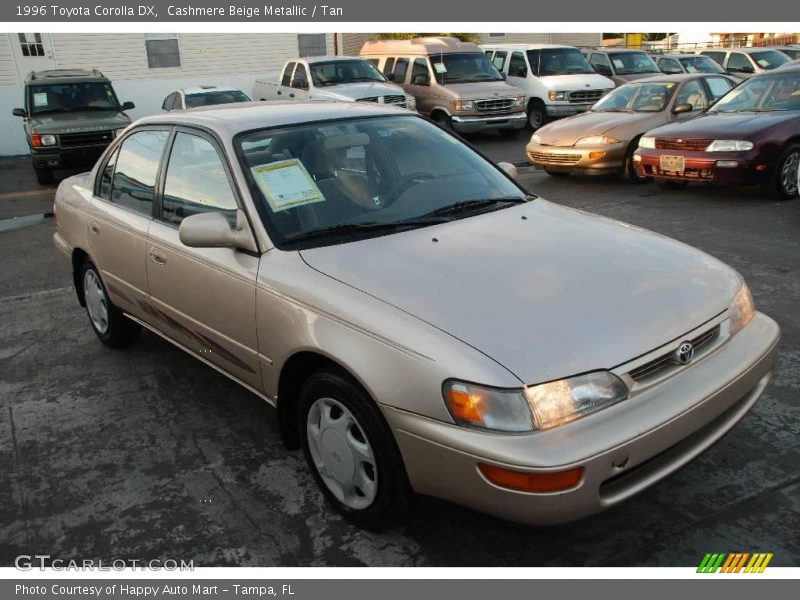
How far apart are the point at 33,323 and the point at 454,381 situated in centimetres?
449

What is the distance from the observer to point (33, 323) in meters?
5.60

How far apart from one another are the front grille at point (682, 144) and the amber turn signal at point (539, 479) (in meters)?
7.40

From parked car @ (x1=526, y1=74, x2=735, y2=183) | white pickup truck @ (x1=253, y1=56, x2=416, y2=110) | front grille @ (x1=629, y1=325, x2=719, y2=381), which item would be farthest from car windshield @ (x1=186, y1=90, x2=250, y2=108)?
front grille @ (x1=629, y1=325, x2=719, y2=381)

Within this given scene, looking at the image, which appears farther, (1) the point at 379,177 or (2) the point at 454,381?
(1) the point at 379,177

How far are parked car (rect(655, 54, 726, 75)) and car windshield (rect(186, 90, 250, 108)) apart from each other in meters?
11.4

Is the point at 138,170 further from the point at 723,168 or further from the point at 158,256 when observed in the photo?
the point at 723,168

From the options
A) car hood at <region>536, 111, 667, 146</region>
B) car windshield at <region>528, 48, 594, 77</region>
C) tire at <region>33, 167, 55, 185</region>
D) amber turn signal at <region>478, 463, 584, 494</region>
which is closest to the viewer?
amber turn signal at <region>478, 463, 584, 494</region>

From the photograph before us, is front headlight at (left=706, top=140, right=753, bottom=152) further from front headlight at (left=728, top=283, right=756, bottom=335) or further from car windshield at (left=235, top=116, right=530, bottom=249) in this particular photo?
front headlight at (left=728, top=283, right=756, bottom=335)

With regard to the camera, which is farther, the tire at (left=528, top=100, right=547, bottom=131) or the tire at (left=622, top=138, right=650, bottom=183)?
the tire at (left=528, top=100, right=547, bottom=131)

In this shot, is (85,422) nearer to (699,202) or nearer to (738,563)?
(738,563)

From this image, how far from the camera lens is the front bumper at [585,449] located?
2256mm

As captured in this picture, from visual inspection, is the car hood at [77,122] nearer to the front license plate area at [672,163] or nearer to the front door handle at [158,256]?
the front license plate area at [672,163]

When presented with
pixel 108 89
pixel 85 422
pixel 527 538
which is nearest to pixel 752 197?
pixel 527 538

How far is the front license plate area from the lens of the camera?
28.7ft
